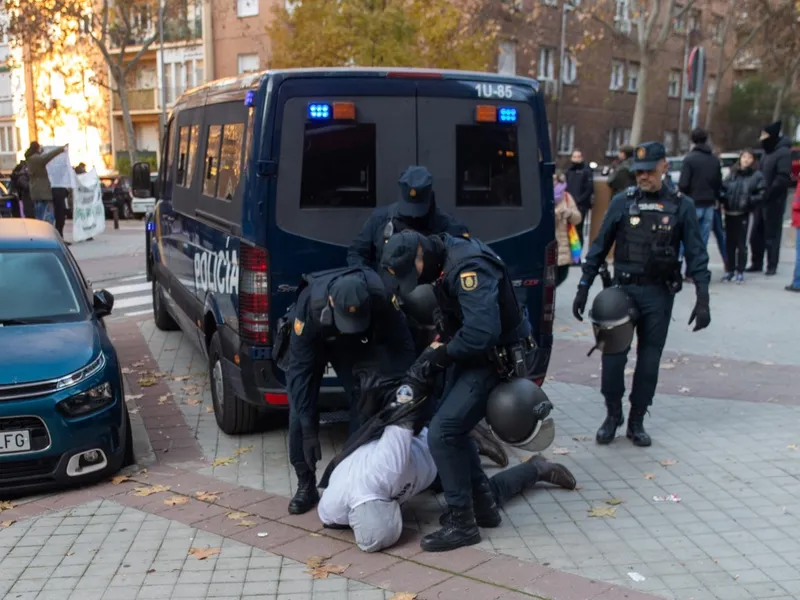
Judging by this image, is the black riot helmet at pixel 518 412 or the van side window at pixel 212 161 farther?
the van side window at pixel 212 161

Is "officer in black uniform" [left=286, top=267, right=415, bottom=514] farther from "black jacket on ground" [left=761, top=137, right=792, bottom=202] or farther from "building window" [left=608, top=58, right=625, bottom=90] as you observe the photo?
"building window" [left=608, top=58, right=625, bottom=90]

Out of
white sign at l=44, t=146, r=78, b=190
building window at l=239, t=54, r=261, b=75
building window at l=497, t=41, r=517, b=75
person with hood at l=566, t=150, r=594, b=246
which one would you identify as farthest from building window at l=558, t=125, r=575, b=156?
person with hood at l=566, t=150, r=594, b=246

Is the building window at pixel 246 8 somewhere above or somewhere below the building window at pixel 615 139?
above

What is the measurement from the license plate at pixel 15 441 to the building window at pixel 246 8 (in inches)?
1434

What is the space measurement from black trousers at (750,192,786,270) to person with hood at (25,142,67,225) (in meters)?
12.4

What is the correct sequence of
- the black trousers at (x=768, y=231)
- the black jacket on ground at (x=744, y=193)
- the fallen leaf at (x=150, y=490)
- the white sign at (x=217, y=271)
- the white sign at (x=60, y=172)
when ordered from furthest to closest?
the white sign at (x=60, y=172), the black trousers at (x=768, y=231), the black jacket on ground at (x=744, y=193), the white sign at (x=217, y=271), the fallen leaf at (x=150, y=490)

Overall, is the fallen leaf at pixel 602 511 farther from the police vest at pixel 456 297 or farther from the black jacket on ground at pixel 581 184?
the black jacket on ground at pixel 581 184

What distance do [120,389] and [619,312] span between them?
10.5 feet

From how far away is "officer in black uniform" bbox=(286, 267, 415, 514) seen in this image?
14.5ft

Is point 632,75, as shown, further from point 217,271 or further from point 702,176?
point 217,271

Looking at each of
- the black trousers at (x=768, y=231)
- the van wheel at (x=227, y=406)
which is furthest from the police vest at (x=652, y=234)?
the black trousers at (x=768, y=231)

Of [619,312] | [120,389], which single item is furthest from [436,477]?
[120,389]

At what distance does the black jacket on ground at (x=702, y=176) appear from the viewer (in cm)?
1190

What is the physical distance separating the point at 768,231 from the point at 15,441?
11403 millimetres
